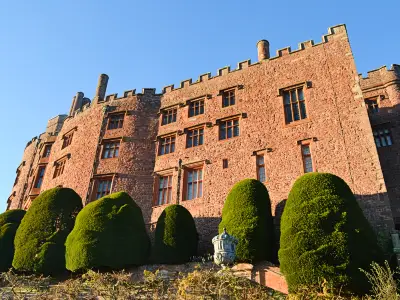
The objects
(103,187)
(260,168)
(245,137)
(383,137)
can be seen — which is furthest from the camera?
(103,187)

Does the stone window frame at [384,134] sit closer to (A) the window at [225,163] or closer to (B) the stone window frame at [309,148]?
(B) the stone window frame at [309,148]

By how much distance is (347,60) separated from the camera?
16.7 m

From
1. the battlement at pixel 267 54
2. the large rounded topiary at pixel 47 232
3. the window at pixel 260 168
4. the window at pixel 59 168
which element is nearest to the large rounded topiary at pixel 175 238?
the window at pixel 260 168

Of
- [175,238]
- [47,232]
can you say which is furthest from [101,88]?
[175,238]

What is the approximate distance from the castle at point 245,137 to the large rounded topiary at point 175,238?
60.4 inches

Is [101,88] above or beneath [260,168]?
above

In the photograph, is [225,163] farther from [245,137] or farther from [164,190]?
[164,190]

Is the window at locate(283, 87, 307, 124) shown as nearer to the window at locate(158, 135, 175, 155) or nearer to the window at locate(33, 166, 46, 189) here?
the window at locate(158, 135, 175, 155)

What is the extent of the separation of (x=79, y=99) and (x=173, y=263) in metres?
20.8

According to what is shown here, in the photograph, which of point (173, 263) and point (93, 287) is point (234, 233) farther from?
point (93, 287)

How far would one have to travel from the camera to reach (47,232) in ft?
48.2

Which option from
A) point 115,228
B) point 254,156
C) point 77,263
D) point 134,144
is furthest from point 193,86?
point 77,263

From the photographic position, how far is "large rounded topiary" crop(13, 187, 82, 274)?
13852 mm

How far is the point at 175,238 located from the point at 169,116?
896 cm
